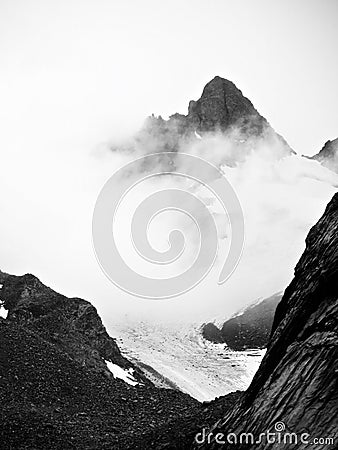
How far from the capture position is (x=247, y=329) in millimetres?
108000

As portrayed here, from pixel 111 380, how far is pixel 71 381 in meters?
5.21

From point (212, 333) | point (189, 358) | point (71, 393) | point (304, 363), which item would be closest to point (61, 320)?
point (71, 393)

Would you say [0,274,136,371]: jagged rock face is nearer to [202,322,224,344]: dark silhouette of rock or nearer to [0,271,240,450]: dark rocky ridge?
[0,271,240,450]: dark rocky ridge

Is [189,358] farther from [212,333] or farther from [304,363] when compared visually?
[304,363]

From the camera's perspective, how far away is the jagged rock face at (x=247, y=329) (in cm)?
9794

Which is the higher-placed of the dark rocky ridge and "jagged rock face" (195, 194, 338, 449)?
"jagged rock face" (195, 194, 338, 449)

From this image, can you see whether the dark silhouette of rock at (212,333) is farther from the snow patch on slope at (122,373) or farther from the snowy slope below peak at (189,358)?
the snow patch on slope at (122,373)

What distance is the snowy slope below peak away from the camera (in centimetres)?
5997

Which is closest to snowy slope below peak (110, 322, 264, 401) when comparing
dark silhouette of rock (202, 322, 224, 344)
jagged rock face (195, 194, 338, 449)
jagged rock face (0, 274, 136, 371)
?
dark silhouette of rock (202, 322, 224, 344)

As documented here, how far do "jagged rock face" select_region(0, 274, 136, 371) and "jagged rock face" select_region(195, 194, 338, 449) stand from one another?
3080 centimetres

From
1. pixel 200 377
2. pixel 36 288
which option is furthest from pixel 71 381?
pixel 200 377

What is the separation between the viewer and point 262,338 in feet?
334

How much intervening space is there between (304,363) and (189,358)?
222ft

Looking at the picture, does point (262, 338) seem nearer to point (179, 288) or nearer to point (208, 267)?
point (179, 288)
